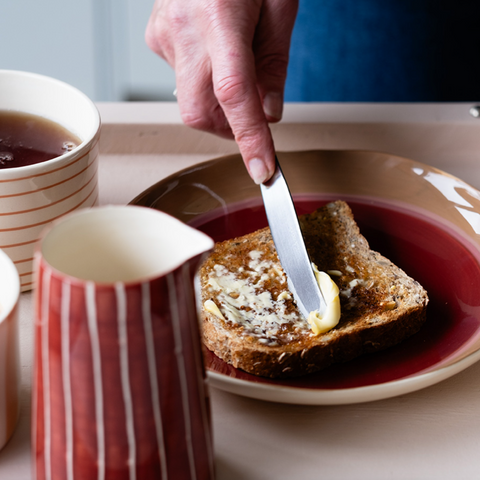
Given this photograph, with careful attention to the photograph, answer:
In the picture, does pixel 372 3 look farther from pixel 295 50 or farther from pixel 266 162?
pixel 266 162

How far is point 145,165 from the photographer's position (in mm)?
1264

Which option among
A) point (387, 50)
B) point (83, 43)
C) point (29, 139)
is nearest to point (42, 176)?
point (29, 139)

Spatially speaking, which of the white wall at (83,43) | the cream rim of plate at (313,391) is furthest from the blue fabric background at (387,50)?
the white wall at (83,43)

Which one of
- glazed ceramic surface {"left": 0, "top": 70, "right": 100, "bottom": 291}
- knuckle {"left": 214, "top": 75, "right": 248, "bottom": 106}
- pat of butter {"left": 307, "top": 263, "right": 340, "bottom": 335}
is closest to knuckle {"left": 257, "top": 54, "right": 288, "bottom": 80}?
knuckle {"left": 214, "top": 75, "right": 248, "bottom": 106}

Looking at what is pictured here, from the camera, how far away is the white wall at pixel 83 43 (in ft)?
10.1

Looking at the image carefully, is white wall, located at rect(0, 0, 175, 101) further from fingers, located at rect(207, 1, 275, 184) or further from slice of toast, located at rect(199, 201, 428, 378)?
slice of toast, located at rect(199, 201, 428, 378)

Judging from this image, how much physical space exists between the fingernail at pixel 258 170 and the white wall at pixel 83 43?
7.99ft

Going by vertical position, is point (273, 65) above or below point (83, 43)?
above

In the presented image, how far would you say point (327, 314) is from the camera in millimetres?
826

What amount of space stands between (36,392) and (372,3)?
Result: 4.96 feet

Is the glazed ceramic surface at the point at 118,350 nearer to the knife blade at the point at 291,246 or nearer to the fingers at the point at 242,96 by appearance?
the knife blade at the point at 291,246

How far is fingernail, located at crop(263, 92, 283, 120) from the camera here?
124 centimetres

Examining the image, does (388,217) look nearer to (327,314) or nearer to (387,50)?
(327,314)

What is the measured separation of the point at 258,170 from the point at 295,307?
0.81 feet
